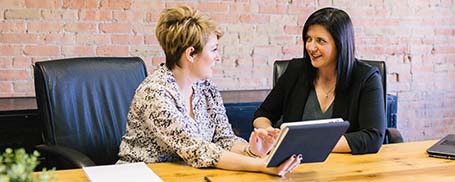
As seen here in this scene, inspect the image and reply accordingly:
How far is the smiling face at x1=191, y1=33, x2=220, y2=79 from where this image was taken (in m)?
1.91

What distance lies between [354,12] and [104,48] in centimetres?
161

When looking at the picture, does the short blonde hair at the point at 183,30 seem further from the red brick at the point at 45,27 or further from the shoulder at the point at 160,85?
the red brick at the point at 45,27

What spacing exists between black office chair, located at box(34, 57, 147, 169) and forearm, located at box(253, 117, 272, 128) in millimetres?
517

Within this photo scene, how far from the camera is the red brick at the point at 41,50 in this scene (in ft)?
9.56

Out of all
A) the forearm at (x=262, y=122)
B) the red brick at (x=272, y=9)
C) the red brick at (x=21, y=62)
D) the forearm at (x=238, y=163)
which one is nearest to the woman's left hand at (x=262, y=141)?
the forearm at (x=238, y=163)

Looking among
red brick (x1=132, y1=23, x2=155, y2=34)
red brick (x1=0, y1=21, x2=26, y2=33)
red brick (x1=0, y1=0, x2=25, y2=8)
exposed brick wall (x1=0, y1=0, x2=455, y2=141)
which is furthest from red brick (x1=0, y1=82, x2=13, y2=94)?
red brick (x1=132, y1=23, x2=155, y2=34)

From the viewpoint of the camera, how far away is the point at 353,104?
2.19 meters

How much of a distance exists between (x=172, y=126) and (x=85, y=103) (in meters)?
0.64

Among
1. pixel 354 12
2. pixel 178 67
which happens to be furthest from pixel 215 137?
pixel 354 12

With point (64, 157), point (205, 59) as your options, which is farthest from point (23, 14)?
point (205, 59)

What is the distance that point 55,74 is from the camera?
2184 mm

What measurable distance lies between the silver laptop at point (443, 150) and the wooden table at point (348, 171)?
1.0 inches

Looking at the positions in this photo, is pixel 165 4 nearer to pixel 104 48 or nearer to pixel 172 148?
pixel 104 48

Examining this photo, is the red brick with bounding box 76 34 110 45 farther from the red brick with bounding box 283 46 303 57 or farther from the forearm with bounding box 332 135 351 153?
the forearm with bounding box 332 135 351 153
